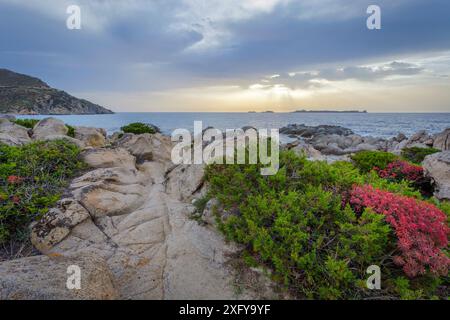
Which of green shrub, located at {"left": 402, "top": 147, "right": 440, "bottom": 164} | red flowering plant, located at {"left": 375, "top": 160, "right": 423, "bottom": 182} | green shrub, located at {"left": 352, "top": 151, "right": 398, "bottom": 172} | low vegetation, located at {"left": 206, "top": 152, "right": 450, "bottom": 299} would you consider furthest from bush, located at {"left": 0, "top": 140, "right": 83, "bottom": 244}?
green shrub, located at {"left": 402, "top": 147, "right": 440, "bottom": 164}

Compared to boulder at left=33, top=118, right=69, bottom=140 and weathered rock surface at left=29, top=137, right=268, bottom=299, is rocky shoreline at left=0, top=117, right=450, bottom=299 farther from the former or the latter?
boulder at left=33, top=118, right=69, bottom=140

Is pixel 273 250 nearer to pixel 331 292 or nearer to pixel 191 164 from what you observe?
pixel 331 292

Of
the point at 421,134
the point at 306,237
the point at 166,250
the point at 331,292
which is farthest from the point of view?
the point at 421,134

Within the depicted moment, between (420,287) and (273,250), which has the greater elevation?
(273,250)

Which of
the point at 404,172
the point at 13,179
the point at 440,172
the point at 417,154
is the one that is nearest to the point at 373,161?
the point at 404,172

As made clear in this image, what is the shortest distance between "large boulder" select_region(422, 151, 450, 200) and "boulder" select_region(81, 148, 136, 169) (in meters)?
10.6

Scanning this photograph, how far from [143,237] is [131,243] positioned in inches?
11.2

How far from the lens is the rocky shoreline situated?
3416 mm

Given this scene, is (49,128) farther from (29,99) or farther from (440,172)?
(29,99)

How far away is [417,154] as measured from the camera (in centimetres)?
1320

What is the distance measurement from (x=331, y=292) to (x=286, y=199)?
161cm

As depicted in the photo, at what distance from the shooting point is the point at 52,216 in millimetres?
5234
